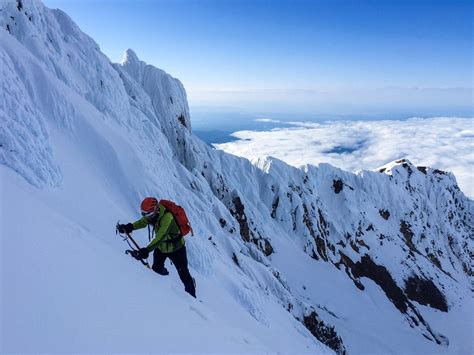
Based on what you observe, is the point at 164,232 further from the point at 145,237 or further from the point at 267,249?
the point at 267,249

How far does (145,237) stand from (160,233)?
668 centimetres

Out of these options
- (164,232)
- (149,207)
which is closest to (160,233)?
(164,232)

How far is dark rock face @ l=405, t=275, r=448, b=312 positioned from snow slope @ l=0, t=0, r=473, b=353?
15.5 inches

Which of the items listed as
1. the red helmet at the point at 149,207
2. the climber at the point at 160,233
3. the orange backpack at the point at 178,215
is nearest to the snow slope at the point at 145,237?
the climber at the point at 160,233

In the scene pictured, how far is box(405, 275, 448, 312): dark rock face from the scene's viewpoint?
71.2m

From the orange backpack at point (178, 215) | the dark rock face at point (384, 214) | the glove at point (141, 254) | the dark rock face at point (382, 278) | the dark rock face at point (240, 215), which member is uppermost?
the orange backpack at point (178, 215)

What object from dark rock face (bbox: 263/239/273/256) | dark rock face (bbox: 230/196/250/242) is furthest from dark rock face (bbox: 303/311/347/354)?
dark rock face (bbox: 263/239/273/256)

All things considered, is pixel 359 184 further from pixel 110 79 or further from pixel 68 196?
pixel 68 196

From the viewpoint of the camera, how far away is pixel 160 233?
888 cm

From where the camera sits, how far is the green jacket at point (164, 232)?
888 centimetres

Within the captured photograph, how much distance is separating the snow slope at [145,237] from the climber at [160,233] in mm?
739

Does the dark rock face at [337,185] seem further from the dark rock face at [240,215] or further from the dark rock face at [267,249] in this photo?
the dark rock face at [240,215]

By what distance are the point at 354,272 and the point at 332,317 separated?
54.8 feet

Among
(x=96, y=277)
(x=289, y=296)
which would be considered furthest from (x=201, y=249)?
(x=289, y=296)
